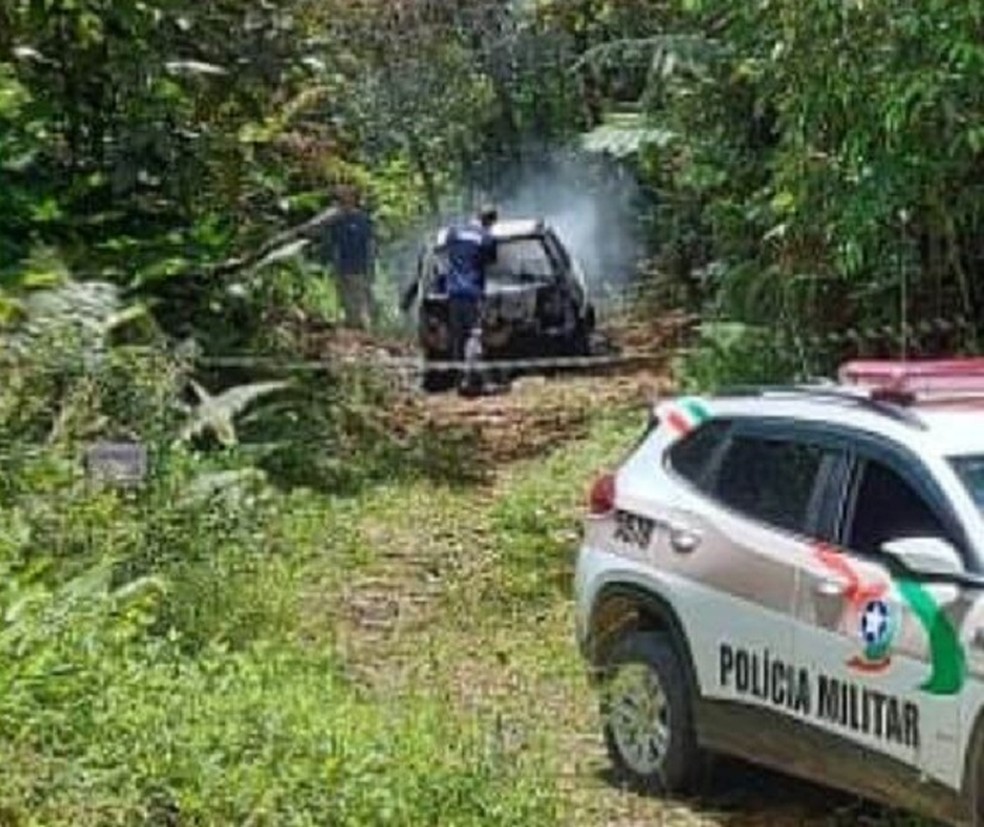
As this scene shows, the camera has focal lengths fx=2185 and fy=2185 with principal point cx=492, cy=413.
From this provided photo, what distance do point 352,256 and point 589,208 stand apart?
9.79 m

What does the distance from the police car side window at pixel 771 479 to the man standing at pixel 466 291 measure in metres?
11.3

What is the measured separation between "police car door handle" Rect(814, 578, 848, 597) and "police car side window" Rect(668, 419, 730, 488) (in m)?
1.06

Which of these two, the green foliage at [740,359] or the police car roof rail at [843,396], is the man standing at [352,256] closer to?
the green foliage at [740,359]

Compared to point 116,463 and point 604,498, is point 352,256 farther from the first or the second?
point 604,498

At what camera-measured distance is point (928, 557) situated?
6.73 m

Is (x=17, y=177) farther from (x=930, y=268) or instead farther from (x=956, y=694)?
(x=956, y=694)

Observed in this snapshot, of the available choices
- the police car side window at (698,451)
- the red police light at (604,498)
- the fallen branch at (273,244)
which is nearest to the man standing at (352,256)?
the fallen branch at (273,244)

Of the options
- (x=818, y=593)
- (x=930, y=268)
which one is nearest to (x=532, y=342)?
(x=930, y=268)

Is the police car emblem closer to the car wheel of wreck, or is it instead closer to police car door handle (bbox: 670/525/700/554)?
police car door handle (bbox: 670/525/700/554)

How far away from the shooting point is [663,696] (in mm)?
8242

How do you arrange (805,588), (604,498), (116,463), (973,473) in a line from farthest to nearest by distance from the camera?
(116,463), (604,498), (805,588), (973,473)

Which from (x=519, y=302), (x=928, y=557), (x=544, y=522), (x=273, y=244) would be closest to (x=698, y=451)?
(x=928, y=557)

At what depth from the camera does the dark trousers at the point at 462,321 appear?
1953 cm

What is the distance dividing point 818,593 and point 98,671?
2459 millimetres
